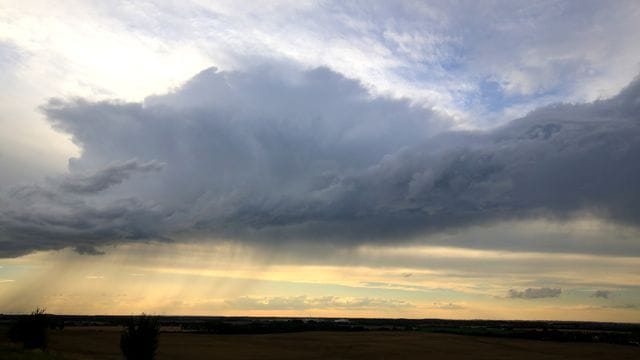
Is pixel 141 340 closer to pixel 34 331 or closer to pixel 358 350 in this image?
pixel 34 331

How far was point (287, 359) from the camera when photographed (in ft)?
332

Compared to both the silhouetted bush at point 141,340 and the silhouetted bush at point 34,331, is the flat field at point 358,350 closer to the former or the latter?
the silhouetted bush at point 34,331

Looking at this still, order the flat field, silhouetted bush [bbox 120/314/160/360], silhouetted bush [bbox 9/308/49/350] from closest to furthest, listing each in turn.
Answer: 1. silhouetted bush [bbox 120/314/160/360]
2. silhouetted bush [bbox 9/308/49/350]
3. the flat field

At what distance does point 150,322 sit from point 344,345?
85127 mm

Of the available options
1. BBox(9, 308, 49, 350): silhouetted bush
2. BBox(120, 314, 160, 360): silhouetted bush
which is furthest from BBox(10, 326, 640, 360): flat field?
BBox(120, 314, 160, 360): silhouetted bush

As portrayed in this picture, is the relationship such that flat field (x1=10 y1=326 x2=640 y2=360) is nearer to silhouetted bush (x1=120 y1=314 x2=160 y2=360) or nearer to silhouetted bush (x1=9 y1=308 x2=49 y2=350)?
silhouetted bush (x1=9 y1=308 x2=49 y2=350)

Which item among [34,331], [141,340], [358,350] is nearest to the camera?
[141,340]

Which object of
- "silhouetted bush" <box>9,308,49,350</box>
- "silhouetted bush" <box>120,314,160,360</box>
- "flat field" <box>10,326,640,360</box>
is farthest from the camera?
"flat field" <box>10,326,640,360</box>

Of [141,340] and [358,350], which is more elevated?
[358,350]

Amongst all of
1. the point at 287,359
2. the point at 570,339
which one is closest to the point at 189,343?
the point at 287,359

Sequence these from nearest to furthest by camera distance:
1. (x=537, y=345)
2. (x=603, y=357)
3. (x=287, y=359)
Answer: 1. (x=287, y=359)
2. (x=603, y=357)
3. (x=537, y=345)

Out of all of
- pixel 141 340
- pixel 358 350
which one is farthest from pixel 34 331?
pixel 358 350

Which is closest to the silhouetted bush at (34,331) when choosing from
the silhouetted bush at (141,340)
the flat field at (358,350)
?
the flat field at (358,350)

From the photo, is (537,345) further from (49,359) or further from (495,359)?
(49,359)
